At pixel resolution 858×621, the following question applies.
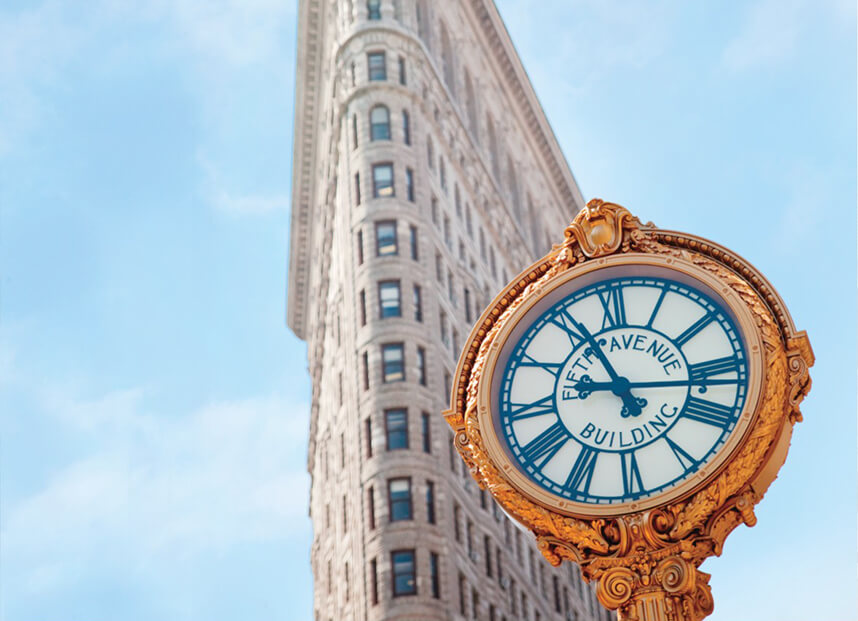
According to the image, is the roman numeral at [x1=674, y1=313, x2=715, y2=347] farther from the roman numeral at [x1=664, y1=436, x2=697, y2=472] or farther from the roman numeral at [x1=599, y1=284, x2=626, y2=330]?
the roman numeral at [x1=664, y1=436, x2=697, y2=472]

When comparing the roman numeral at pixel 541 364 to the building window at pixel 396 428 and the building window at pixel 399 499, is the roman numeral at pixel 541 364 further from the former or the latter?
the building window at pixel 396 428

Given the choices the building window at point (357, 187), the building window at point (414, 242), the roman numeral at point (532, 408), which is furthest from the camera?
the building window at point (357, 187)

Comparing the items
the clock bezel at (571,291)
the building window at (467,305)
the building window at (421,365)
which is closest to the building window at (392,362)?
the building window at (421,365)

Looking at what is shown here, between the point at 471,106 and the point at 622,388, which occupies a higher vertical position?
the point at 471,106

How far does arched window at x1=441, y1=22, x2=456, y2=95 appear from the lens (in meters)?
84.2

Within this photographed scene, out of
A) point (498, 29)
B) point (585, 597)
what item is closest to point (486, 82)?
point (498, 29)

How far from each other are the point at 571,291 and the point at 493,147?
8636cm

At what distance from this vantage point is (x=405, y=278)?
65812mm

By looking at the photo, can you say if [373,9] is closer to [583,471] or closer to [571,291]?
[571,291]

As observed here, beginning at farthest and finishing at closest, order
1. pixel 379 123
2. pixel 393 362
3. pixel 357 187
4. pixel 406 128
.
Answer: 1. pixel 406 128
2. pixel 379 123
3. pixel 357 187
4. pixel 393 362

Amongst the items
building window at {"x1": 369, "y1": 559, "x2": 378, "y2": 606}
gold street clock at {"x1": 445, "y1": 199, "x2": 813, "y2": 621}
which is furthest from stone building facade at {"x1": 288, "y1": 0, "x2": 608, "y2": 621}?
gold street clock at {"x1": 445, "y1": 199, "x2": 813, "y2": 621}

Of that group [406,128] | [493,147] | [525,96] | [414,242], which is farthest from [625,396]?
[525,96]

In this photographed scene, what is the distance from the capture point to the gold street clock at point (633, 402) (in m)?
6.43

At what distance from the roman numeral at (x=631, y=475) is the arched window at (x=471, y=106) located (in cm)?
8133
